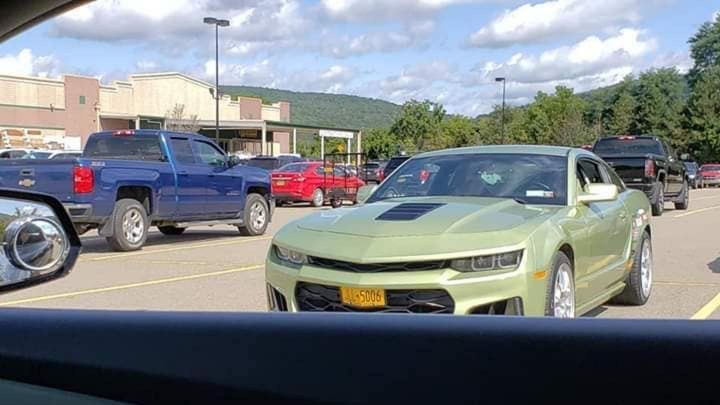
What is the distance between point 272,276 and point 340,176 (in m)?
19.0

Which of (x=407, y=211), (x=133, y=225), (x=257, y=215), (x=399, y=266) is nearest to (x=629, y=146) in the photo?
(x=257, y=215)

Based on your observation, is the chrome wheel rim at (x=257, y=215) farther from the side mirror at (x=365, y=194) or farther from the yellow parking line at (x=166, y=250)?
the side mirror at (x=365, y=194)

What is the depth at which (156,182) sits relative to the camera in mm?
12078

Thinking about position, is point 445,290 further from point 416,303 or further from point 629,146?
point 629,146

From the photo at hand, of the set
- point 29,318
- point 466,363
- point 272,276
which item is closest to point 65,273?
point 29,318

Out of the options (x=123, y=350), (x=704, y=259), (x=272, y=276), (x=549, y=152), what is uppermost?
(x=549, y=152)

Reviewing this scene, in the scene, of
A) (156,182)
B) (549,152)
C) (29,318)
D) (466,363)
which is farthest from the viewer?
(156,182)

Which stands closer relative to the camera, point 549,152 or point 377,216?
point 377,216

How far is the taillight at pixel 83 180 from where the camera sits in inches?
423

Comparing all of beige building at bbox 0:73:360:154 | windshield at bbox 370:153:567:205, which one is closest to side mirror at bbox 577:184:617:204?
windshield at bbox 370:153:567:205

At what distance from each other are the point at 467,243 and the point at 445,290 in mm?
361

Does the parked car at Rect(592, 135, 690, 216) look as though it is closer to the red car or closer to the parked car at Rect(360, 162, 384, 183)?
the red car

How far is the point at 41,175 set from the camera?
1061cm

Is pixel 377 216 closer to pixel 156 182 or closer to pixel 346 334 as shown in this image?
pixel 346 334
